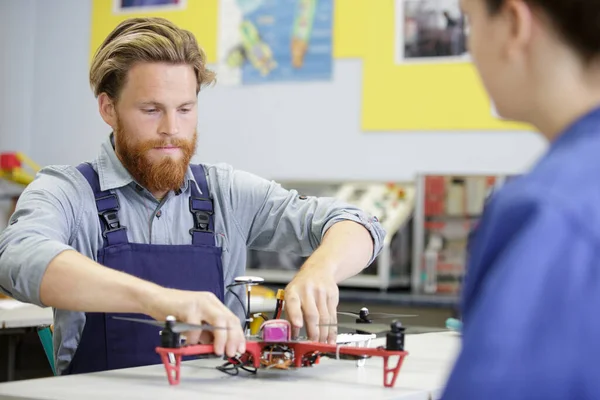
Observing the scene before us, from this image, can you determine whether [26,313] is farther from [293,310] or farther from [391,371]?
[391,371]

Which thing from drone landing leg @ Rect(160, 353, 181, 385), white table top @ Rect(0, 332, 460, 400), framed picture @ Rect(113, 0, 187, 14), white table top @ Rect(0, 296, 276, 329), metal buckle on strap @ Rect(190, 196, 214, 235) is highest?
framed picture @ Rect(113, 0, 187, 14)

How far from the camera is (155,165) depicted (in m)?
2.06

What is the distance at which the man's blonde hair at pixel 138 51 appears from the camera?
2092 millimetres

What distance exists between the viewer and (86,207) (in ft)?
6.61

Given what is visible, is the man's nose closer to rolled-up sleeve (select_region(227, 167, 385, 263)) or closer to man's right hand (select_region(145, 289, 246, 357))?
rolled-up sleeve (select_region(227, 167, 385, 263))

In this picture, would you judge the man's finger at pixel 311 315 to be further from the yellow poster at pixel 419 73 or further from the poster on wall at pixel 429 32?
the poster on wall at pixel 429 32

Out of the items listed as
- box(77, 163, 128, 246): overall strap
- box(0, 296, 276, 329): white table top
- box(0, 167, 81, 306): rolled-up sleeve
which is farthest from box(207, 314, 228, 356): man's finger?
box(0, 296, 276, 329): white table top

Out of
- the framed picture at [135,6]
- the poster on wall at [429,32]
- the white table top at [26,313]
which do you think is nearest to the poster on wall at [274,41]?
the poster on wall at [429,32]

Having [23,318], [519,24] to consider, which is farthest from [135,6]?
[519,24]

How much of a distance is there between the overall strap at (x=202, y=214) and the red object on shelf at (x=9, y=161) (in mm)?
3553

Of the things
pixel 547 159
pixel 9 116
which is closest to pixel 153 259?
pixel 547 159

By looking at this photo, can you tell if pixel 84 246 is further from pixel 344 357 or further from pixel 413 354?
pixel 413 354

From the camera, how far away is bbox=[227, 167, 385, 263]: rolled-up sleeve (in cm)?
218

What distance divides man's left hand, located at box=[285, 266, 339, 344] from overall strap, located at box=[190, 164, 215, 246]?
1.42ft
